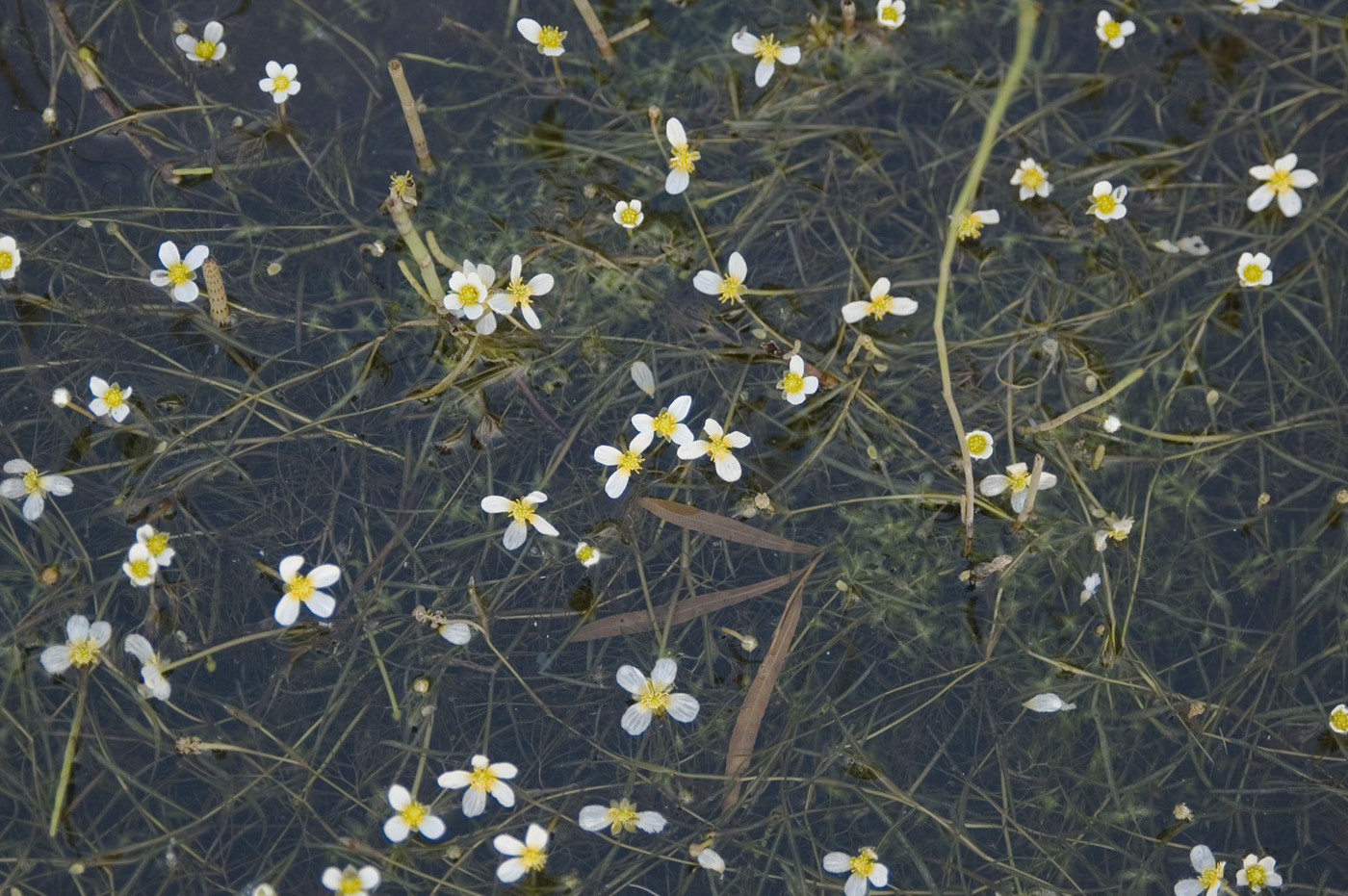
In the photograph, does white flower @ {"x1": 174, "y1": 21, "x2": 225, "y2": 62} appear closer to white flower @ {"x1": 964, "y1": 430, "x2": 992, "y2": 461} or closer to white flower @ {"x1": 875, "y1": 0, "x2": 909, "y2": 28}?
white flower @ {"x1": 875, "y1": 0, "x2": 909, "y2": 28}

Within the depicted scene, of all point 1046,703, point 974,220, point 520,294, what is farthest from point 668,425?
point 1046,703

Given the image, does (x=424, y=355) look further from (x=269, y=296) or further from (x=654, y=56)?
(x=654, y=56)

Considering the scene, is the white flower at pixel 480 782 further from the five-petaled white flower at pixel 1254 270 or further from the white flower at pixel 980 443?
the five-petaled white flower at pixel 1254 270

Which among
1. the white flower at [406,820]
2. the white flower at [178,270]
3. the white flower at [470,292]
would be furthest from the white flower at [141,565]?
the white flower at [470,292]

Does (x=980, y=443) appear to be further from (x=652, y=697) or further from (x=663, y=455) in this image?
(x=652, y=697)

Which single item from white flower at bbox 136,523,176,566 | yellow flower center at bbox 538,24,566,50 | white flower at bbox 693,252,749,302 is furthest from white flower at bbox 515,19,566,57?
white flower at bbox 136,523,176,566

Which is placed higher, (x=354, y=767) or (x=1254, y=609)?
(x=1254, y=609)

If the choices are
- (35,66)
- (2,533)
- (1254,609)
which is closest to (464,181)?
(35,66)
